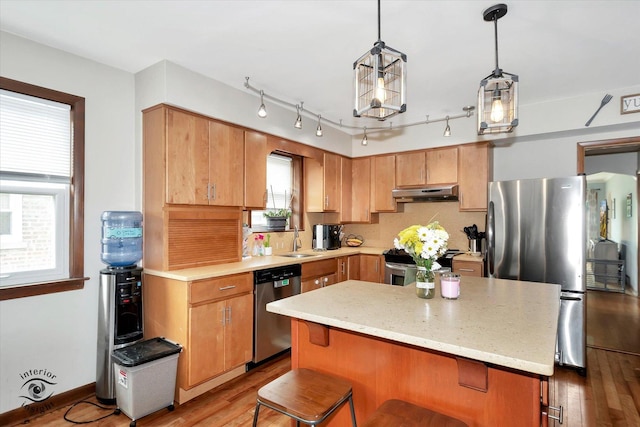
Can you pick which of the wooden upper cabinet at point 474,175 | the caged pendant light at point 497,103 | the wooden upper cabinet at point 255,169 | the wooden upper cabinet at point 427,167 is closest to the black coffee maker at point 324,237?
the wooden upper cabinet at point 427,167

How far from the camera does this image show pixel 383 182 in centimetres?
468

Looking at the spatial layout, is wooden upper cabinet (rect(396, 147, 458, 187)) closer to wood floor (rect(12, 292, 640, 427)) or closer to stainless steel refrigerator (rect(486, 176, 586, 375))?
stainless steel refrigerator (rect(486, 176, 586, 375))

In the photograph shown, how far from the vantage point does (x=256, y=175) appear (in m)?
3.45

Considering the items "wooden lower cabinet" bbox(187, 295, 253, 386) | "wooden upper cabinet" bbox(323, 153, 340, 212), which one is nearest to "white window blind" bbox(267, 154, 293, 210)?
"wooden upper cabinet" bbox(323, 153, 340, 212)

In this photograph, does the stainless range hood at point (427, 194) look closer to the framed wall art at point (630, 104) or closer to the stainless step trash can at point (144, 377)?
the framed wall art at point (630, 104)

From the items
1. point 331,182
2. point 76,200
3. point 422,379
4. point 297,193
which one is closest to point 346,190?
point 331,182

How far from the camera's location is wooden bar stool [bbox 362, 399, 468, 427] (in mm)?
1286

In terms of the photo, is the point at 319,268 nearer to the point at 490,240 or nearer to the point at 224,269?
the point at 224,269

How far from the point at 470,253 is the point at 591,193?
449 centimetres

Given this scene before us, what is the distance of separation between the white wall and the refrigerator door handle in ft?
10.8

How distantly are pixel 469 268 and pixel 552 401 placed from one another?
1.43 meters

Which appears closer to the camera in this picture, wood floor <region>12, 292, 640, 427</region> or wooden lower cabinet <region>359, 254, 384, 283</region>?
wood floor <region>12, 292, 640, 427</region>

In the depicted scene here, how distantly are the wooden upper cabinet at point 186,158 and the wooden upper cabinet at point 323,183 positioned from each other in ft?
5.57

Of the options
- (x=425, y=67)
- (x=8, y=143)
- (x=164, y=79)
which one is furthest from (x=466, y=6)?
(x=8, y=143)
